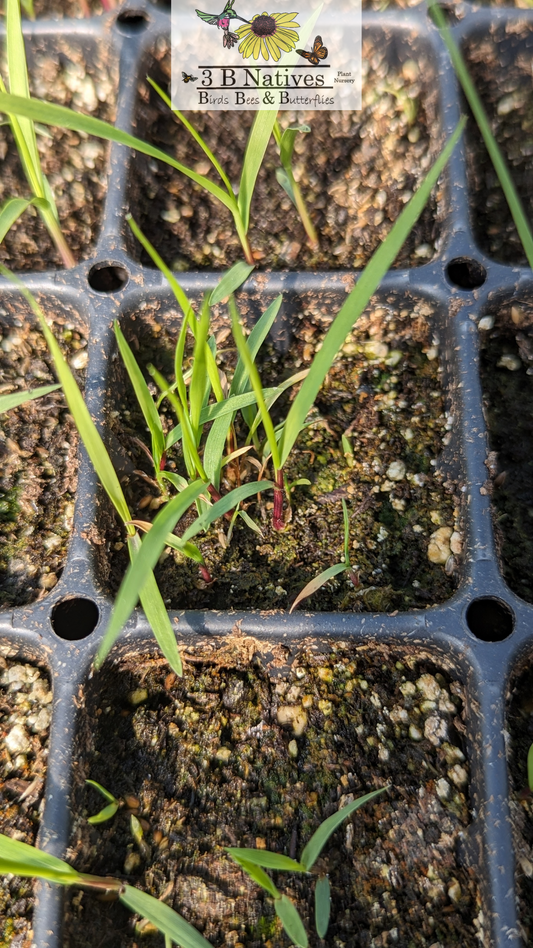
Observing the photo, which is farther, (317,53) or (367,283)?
(317,53)

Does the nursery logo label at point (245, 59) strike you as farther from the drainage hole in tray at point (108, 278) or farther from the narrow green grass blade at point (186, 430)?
the narrow green grass blade at point (186, 430)

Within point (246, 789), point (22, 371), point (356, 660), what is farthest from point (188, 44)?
point (246, 789)

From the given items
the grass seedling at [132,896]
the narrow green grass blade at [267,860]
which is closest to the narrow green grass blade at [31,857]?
the grass seedling at [132,896]

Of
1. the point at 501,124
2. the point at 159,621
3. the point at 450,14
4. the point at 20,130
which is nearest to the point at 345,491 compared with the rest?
the point at 159,621

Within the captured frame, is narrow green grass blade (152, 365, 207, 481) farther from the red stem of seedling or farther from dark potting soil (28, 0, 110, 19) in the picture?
dark potting soil (28, 0, 110, 19)

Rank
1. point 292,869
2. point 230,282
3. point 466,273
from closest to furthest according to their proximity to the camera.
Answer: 1. point 292,869
2. point 230,282
3. point 466,273

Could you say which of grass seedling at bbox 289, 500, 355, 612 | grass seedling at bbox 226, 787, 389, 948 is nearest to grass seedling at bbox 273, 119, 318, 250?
grass seedling at bbox 289, 500, 355, 612

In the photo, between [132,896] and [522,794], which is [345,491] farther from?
[132,896]
